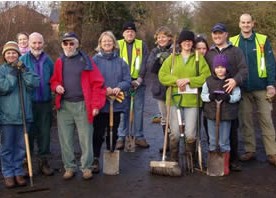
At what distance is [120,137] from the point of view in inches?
345

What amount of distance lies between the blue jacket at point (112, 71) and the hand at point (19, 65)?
1.25m

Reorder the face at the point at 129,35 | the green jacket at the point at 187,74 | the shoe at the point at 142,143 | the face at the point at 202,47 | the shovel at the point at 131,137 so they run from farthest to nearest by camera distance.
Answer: the shoe at the point at 142,143, the face at the point at 129,35, the shovel at the point at 131,137, the face at the point at 202,47, the green jacket at the point at 187,74

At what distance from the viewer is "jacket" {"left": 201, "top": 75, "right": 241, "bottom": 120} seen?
22.0 feet

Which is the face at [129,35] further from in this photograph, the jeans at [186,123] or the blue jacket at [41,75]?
the blue jacket at [41,75]

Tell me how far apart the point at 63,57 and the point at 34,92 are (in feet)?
2.14

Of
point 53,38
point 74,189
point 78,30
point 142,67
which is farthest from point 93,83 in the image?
point 53,38

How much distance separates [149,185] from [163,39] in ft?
8.76

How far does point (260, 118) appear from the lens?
7.62 m

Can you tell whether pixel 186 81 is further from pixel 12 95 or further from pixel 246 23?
pixel 12 95

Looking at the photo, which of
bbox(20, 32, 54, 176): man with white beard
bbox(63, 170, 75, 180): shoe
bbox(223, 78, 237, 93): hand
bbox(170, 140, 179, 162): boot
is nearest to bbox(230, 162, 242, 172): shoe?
bbox(170, 140, 179, 162): boot

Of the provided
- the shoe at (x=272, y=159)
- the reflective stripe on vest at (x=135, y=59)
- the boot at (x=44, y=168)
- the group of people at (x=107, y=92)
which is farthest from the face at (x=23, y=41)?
the shoe at (x=272, y=159)

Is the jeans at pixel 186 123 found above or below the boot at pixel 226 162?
above

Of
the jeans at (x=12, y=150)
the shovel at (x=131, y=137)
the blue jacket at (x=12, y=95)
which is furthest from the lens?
the shovel at (x=131, y=137)

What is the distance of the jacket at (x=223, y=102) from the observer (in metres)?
6.71
